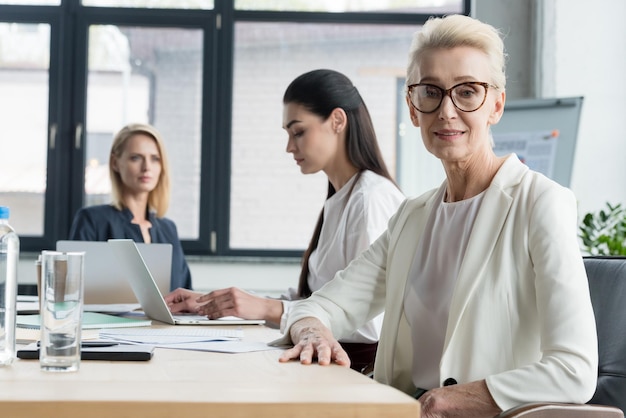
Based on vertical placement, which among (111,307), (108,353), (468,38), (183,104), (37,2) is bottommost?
(111,307)

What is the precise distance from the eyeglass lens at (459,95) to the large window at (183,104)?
3528mm

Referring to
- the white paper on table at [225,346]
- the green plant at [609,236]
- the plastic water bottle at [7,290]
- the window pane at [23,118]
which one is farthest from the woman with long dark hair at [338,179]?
the window pane at [23,118]

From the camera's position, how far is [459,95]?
1832mm

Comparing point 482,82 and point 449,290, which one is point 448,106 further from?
point 449,290

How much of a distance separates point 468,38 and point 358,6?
12.4 ft

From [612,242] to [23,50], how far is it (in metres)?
3.58

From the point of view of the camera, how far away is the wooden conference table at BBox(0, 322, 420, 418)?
40.2 inches

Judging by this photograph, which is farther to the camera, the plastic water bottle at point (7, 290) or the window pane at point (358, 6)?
the window pane at point (358, 6)

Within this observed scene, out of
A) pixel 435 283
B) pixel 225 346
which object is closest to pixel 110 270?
pixel 225 346

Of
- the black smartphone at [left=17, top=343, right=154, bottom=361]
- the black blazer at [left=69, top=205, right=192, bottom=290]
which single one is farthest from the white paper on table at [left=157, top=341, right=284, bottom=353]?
the black blazer at [left=69, top=205, right=192, bottom=290]

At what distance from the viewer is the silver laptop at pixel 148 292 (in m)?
2.21

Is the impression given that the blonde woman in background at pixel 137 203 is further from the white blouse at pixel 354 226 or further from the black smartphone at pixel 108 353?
the black smartphone at pixel 108 353

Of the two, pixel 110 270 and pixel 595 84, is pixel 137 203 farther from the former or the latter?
pixel 595 84

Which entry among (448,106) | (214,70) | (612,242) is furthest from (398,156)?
(448,106)
